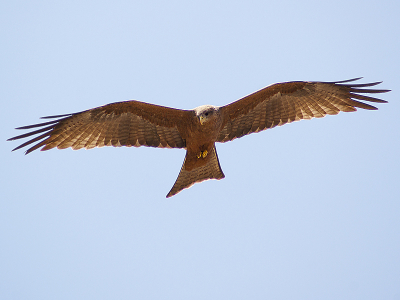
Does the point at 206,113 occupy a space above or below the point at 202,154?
above

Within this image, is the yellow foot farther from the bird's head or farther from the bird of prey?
the bird's head

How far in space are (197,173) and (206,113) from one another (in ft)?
5.62

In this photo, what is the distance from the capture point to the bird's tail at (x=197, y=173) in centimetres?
928

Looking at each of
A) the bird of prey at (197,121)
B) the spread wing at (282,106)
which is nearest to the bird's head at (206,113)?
the bird of prey at (197,121)

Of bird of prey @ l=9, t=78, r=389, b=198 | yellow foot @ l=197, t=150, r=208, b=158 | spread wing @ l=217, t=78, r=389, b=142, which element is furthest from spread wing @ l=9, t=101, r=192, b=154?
spread wing @ l=217, t=78, r=389, b=142

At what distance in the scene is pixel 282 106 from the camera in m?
9.61

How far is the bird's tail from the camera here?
9.28 m

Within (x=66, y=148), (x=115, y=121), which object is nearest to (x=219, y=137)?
(x=115, y=121)

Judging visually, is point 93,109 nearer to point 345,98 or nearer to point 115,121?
point 115,121

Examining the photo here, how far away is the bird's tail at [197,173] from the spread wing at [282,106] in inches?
23.9

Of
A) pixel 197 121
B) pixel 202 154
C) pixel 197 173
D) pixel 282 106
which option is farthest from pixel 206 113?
pixel 282 106

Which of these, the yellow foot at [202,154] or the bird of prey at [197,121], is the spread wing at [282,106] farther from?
the yellow foot at [202,154]

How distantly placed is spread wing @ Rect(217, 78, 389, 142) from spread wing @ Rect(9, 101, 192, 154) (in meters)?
1.17

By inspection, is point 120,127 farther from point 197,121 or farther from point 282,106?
point 282,106
